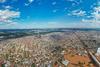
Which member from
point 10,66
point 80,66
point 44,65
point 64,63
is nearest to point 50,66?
point 44,65

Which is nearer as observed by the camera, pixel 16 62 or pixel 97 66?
pixel 97 66

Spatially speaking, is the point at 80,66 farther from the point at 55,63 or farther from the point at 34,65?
the point at 34,65

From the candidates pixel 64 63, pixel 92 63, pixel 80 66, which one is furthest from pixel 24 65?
pixel 92 63

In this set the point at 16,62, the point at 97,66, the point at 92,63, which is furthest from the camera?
the point at 16,62

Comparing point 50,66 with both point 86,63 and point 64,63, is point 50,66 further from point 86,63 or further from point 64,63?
point 86,63

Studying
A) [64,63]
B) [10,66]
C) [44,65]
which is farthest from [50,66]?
[10,66]

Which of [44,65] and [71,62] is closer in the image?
[44,65]

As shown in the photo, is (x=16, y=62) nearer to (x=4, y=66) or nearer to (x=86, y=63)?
(x=4, y=66)

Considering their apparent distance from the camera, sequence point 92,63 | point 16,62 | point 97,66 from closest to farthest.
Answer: point 97,66 → point 92,63 → point 16,62
